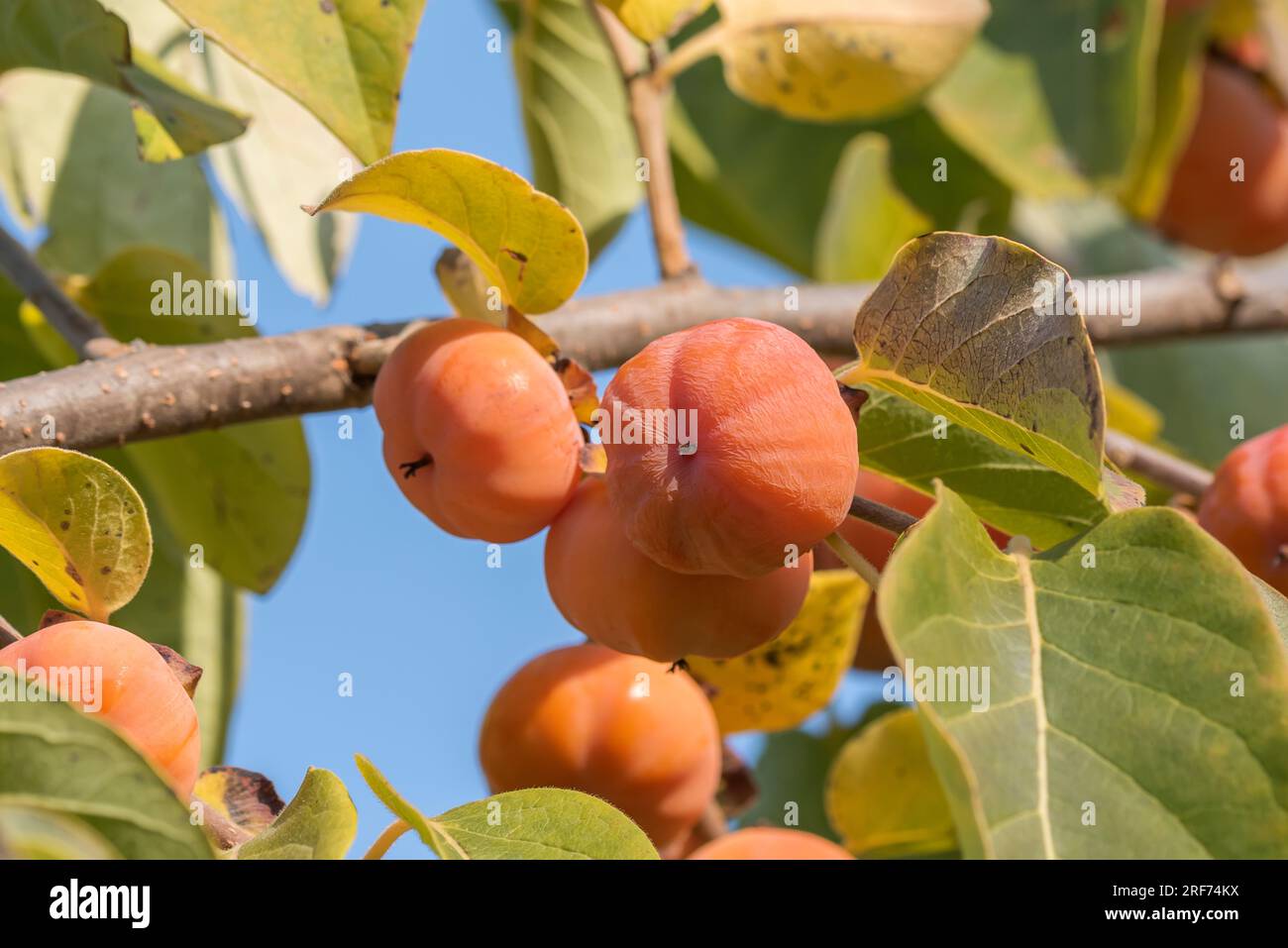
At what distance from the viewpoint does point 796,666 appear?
1.61m

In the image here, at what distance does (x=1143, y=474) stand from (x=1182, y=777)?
75 centimetres

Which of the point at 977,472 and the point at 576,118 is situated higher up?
the point at 576,118

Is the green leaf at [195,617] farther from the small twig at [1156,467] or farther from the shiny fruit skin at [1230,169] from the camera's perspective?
the shiny fruit skin at [1230,169]

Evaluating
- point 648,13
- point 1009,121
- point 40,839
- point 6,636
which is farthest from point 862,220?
point 40,839

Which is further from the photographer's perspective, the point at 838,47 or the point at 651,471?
the point at 838,47

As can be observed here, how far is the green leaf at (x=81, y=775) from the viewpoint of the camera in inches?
29.3

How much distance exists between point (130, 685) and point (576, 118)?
146 centimetres

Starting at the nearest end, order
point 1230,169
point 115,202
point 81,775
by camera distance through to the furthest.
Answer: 1. point 81,775
2. point 115,202
3. point 1230,169

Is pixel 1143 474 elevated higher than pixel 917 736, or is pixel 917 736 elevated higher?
pixel 1143 474

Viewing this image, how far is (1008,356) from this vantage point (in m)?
1.03

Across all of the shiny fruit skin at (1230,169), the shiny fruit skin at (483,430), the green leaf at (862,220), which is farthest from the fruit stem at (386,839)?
the shiny fruit skin at (1230,169)

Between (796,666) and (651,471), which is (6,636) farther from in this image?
(796,666)
